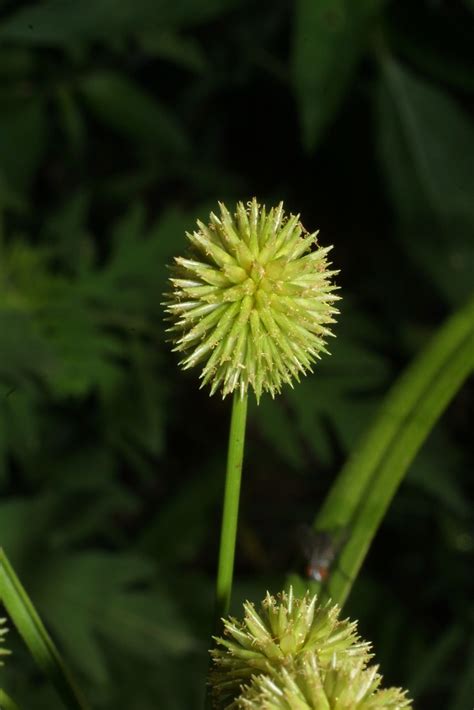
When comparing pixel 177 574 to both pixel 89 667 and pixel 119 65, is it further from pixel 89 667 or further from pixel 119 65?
pixel 119 65

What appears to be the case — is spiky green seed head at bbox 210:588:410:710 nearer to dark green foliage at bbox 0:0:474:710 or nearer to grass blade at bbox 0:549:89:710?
grass blade at bbox 0:549:89:710

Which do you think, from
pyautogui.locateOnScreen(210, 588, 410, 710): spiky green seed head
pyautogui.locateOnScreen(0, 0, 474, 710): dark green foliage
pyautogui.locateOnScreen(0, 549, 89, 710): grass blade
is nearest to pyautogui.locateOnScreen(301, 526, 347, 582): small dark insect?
pyautogui.locateOnScreen(210, 588, 410, 710): spiky green seed head

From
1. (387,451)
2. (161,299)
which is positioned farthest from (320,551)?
(161,299)

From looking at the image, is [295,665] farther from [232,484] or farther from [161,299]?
[161,299]

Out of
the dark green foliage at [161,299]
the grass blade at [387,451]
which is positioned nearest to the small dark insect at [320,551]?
the grass blade at [387,451]

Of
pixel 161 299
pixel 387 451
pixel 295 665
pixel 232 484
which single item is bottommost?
pixel 295 665
